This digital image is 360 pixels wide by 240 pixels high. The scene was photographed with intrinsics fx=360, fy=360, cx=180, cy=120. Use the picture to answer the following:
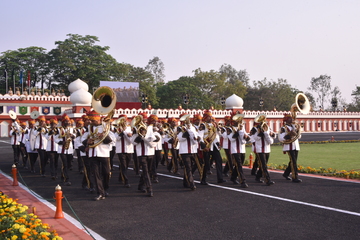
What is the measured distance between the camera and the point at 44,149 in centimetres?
1263

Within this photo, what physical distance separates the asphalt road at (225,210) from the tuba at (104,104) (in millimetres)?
1495

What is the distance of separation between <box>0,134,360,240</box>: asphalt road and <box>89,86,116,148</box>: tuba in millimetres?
1495

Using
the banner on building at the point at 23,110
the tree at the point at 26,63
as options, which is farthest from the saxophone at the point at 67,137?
the tree at the point at 26,63

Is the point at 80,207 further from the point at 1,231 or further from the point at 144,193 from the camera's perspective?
the point at 1,231

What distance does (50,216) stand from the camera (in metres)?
6.89

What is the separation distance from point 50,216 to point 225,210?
3.39 meters

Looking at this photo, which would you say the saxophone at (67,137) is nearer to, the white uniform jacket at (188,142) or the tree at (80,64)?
the white uniform jacket at (188,142)

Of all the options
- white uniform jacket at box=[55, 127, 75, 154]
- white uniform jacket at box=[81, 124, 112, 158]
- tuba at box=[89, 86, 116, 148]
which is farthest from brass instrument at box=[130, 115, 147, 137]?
white uniform jacket at box=[55, 127, 75, 154]

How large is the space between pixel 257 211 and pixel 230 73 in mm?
76009

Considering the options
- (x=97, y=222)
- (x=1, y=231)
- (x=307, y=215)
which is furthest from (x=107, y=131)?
(x=307, y=215)

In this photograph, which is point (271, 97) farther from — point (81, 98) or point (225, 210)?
point (225, 210)

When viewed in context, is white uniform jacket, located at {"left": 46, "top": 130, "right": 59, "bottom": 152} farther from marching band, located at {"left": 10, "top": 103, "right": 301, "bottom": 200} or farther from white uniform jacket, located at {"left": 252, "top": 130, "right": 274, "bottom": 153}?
white uniform jacket, located at {"left": 252, "top": 130, "right": 274, "bottom": 153}

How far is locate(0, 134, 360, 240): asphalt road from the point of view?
5793 mm

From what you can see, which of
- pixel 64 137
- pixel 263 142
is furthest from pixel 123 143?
pixel 263 142
